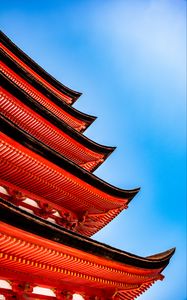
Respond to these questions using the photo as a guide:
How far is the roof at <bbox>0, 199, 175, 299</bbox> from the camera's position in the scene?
5684 mm

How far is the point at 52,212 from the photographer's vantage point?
9906 mm

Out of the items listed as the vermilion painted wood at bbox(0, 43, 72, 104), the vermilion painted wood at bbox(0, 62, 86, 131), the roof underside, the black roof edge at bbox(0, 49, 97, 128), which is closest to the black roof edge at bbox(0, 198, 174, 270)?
the roof underside

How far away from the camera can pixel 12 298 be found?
6.89 m

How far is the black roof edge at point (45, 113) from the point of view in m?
9.59

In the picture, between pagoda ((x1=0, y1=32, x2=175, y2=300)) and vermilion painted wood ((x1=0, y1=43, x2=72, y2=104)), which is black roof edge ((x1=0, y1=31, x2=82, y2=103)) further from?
pagoda ((x1=0, y1=32, x2=175, y2=300))

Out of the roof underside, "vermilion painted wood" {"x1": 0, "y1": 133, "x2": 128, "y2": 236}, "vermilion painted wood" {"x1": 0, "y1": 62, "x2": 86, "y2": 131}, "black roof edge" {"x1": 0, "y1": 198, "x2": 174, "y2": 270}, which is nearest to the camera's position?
"black roof edge" {"x1": 0, "y1": 198, "x2": 174, "y2": 270}

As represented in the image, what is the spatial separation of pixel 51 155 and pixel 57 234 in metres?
2.81

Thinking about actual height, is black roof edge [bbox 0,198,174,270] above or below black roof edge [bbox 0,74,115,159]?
below

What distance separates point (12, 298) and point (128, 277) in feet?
11.9

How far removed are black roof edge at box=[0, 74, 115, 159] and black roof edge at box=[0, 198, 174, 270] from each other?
202 inches

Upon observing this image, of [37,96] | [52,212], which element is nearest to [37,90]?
[37,96]

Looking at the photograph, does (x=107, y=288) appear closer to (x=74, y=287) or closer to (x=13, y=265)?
(x=74, y=287)

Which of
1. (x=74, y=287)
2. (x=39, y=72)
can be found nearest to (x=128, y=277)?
(x=74, y=287)

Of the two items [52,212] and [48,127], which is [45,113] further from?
[52,212]
